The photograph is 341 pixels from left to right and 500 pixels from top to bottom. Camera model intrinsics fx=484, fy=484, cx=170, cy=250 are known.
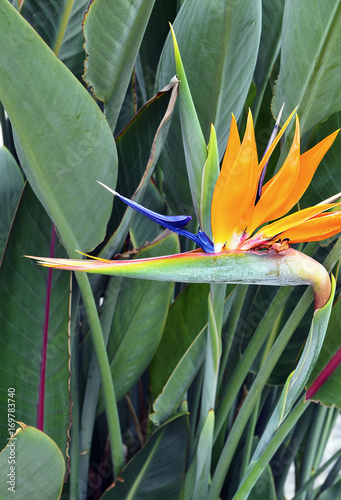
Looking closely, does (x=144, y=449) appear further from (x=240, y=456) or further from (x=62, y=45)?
(x=62, y=45)

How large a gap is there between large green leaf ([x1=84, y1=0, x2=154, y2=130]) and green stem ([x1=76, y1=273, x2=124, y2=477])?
0.20 metres

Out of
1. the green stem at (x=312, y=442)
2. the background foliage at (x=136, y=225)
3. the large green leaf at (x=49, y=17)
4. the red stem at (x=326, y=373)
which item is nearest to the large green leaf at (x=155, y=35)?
the background foliage at (x=136, y=225)

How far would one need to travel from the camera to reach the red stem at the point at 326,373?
57 cm

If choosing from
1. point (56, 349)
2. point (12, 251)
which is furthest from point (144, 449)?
point (12, 251)

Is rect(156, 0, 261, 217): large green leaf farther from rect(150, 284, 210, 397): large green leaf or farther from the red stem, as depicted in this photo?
the red stem

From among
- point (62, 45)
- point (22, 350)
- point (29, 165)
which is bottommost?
point (22, 350)

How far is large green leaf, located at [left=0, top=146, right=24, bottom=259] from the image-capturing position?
2.01 feet

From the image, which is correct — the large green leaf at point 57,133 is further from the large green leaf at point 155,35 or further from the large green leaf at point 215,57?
the large green leaf at point 155,35

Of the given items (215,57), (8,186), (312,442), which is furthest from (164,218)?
(312,442)

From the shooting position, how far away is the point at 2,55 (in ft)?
1.18

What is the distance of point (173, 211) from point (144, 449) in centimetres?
30

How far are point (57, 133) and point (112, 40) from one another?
0.41 feet

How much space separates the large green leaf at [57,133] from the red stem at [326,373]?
0.31 meters

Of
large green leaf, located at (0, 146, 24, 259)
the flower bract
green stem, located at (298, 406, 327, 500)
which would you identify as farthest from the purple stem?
green stem, located at (298, 406, 327, 500)
